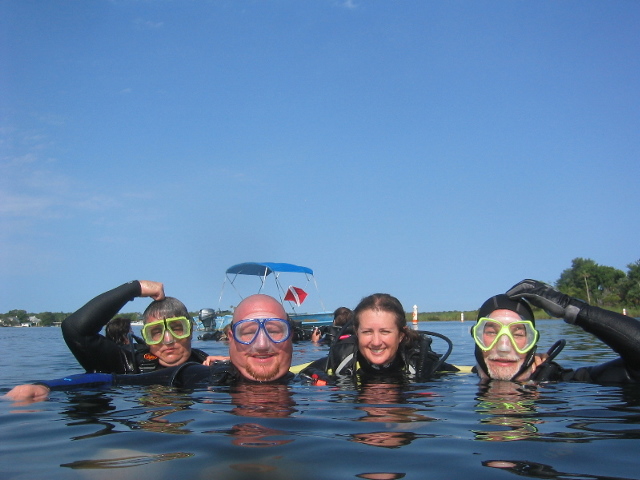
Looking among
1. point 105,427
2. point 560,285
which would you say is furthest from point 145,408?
point 560,285

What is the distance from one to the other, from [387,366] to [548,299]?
1464 millimetres

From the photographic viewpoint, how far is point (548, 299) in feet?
14.0

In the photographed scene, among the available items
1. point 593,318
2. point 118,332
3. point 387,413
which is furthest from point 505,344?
point 118,332

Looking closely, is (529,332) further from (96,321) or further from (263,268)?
(263,268)

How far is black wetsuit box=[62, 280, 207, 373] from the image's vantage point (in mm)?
4699

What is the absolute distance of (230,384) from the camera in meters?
4.39

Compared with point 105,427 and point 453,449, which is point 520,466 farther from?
point 105,427

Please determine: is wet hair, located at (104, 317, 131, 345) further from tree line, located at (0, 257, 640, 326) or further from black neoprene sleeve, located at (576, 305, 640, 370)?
tree line, located at (0, 257, 640, 326)

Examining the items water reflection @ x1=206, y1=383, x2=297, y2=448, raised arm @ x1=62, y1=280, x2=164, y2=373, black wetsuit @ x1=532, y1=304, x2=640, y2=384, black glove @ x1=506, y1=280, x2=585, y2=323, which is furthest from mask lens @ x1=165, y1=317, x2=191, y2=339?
black wetsuit @ x1=532, y1=304, x2=640, y2=384

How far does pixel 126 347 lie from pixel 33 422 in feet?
7.75

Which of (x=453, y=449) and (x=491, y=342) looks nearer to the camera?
(x=453, y=449)

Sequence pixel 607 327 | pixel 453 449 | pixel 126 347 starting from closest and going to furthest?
pixel 453 449, pixel 607 327, pixel 126 347

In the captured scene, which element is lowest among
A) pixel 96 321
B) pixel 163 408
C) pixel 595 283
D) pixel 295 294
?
pixel 163 408

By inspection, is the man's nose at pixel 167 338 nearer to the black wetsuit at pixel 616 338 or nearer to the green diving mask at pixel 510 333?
the green diving mask at pixel 510 333
